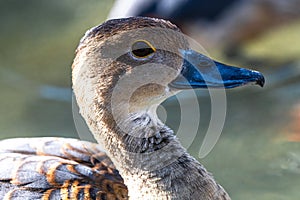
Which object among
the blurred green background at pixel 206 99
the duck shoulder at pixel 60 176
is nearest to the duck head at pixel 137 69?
the duck shoulder at pixel 60 176

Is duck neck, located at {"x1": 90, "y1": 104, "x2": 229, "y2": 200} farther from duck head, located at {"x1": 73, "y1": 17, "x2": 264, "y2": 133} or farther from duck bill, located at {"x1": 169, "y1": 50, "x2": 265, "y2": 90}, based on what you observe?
duck bill, located at {"x1": 169, "y1": 50, "x2": 265, "y2": 90}

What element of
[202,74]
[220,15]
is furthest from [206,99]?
[202,74]

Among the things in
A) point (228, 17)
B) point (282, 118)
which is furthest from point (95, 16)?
point (282, 118)

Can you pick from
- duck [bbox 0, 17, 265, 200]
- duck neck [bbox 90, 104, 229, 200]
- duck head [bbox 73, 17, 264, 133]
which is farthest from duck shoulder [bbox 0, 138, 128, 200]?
duck head [bbox 73, 17, 264, 133]

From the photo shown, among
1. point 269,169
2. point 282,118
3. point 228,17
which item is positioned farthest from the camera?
point 228,17

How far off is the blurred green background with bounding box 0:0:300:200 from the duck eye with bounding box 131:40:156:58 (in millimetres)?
1629

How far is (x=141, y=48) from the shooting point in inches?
124

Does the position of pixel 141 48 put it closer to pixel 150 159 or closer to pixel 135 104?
pixel 135 104

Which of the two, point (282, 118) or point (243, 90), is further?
point (243, 90)

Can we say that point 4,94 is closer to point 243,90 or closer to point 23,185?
point 243,90

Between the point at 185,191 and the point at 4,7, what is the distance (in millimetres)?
4308

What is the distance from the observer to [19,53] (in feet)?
20.9

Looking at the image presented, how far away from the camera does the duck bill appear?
10.6 ft

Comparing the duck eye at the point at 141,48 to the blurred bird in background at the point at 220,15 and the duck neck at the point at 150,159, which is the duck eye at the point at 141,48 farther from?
the blurred bird in background at the point at 220,15
